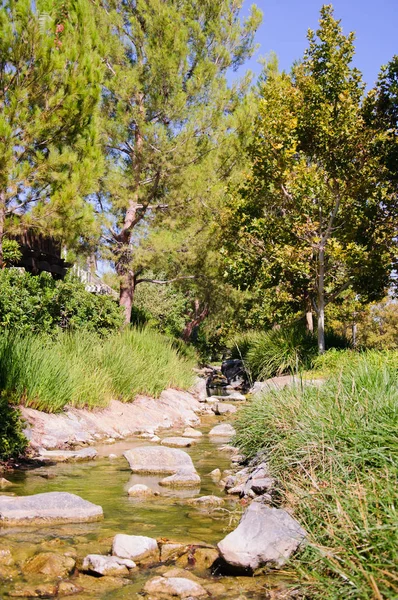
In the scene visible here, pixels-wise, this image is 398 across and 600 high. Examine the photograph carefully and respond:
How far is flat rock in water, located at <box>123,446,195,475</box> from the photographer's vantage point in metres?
6.97

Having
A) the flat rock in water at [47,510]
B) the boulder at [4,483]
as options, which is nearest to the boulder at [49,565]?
the flat rock in water at [47,510]

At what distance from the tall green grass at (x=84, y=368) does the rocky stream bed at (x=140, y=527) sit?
19.3 inches

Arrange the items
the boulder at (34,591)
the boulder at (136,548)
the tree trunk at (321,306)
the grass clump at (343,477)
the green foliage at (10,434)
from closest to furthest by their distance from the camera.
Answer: the grass clump at (343,477) → the boulder at (34,591) → the boulder at (136,548) → the green foliage at (10,434) → the tree trunk at (321,306)

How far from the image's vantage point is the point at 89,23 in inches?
440

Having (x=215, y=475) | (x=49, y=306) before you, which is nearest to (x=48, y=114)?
(x=49, y=306)

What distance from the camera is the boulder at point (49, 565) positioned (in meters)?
3.69

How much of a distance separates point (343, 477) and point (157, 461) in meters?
3.58

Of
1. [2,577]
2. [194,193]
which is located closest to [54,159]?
[194,193]

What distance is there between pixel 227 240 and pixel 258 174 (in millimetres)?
2155

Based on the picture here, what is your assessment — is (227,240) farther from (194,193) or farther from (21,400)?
(21,400)

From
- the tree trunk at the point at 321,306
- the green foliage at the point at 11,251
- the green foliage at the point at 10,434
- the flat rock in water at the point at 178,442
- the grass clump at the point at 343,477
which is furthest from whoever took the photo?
the tree trunk at the point at 321,306

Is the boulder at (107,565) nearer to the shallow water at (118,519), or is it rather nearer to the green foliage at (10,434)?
the shallow water at (118,519)

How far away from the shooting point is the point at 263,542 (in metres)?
3.77

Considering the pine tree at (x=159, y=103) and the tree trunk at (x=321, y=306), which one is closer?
the tree trunk at (x=321, y=306)
